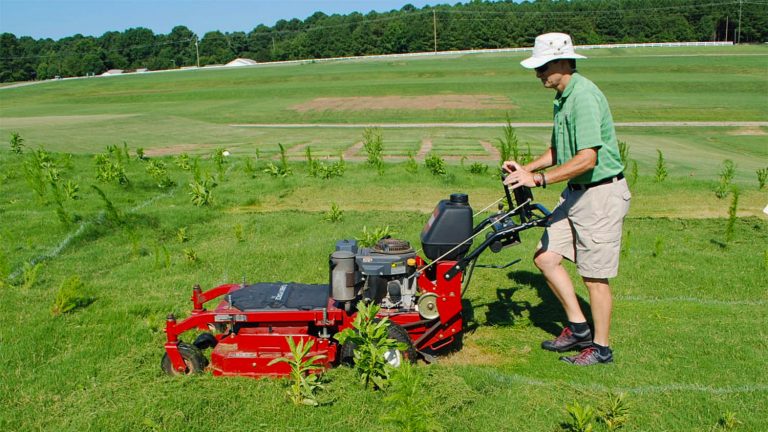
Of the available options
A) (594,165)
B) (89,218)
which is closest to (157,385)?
(594,165)

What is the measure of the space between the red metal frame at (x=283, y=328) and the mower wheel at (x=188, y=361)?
3 centimetres

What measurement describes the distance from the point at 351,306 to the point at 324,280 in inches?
82.4

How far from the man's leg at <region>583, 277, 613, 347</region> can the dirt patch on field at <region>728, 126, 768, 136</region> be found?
2319 centimetres

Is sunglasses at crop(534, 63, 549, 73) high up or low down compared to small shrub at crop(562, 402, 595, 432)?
up

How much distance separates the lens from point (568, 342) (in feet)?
18.5

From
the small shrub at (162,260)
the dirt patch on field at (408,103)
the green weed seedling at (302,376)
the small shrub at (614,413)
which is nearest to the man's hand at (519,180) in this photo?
the small shrub at (614,413)

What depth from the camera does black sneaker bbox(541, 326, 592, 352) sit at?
558cm

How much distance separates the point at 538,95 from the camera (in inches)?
1665

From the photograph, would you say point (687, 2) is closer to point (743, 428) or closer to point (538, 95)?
point (538, 95)

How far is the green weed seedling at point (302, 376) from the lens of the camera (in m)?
4.52

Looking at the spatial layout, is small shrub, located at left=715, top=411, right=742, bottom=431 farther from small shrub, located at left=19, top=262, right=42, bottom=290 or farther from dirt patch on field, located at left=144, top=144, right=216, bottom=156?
dirt patch on field, located at left=144, top=144, right=216, bottom=156

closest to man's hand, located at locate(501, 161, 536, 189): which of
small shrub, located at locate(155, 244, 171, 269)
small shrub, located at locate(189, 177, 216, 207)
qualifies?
small shrub, located at locate(155, 244, 171, 269)

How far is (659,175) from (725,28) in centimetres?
10156

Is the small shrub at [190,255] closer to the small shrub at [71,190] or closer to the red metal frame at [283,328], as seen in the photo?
the red metal frame at [283,328]
